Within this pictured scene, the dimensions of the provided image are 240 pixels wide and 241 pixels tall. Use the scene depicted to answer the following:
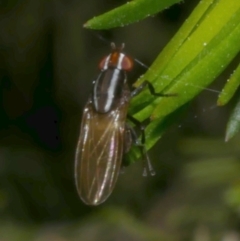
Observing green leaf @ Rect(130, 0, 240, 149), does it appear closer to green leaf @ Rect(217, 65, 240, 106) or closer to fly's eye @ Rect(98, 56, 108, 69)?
green leaf @ Rect(217, 65, 240, 106)

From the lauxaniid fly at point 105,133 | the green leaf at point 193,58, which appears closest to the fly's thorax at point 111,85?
the lauxaniid fly at point 105,133

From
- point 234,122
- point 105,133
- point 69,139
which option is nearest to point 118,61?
point 105,133

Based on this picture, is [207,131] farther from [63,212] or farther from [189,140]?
[63,212]

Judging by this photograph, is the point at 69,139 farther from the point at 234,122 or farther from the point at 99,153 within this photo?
the point at 234,122

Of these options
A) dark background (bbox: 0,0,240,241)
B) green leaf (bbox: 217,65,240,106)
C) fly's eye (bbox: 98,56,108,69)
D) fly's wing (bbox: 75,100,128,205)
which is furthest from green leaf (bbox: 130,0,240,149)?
dark background (bbox: 0,0,240,241)

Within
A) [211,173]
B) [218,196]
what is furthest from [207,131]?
[211,173]

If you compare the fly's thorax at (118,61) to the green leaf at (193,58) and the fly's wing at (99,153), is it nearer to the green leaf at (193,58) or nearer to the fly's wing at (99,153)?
the fly's wing at (99,153)

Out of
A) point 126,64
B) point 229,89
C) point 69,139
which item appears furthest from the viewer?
point 69,139

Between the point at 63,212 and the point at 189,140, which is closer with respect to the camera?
the point at 189,140
